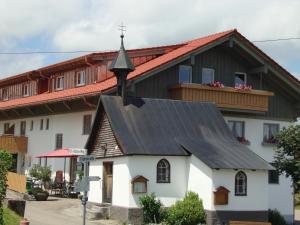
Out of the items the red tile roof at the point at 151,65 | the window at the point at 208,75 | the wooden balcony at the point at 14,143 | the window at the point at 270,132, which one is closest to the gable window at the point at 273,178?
the window at the point at 270,132

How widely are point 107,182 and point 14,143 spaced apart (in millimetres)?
13856

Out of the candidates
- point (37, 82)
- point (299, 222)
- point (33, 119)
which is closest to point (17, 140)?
point (33, 119)

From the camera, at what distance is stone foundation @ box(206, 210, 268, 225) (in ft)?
81.0

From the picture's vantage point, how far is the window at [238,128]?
1335 inches

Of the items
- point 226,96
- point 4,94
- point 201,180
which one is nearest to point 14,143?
point 4,94

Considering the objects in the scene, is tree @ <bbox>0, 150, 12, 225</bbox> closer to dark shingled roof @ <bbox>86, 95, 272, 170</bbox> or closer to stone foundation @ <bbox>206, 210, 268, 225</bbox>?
dark shingled roof @ <bbox>86, 95, 272, 170</bbox>

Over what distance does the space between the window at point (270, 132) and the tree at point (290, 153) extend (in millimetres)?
4538

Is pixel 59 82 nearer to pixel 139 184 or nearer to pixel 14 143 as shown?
pixel 14 143

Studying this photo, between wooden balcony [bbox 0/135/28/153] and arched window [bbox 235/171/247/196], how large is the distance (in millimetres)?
17780

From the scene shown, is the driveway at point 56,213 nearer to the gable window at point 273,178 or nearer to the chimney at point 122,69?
the chimney at point 122,69

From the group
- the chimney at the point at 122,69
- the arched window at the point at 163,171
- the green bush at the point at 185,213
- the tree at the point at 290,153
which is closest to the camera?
the green bush at the point at 185,213

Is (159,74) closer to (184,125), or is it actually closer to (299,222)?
(184,125)

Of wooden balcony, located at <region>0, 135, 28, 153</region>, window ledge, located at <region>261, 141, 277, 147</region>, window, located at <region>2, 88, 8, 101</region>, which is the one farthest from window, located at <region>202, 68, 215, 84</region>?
window, located at <region>2, 88, 8, 101</region>

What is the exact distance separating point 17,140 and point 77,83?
18.8ft
